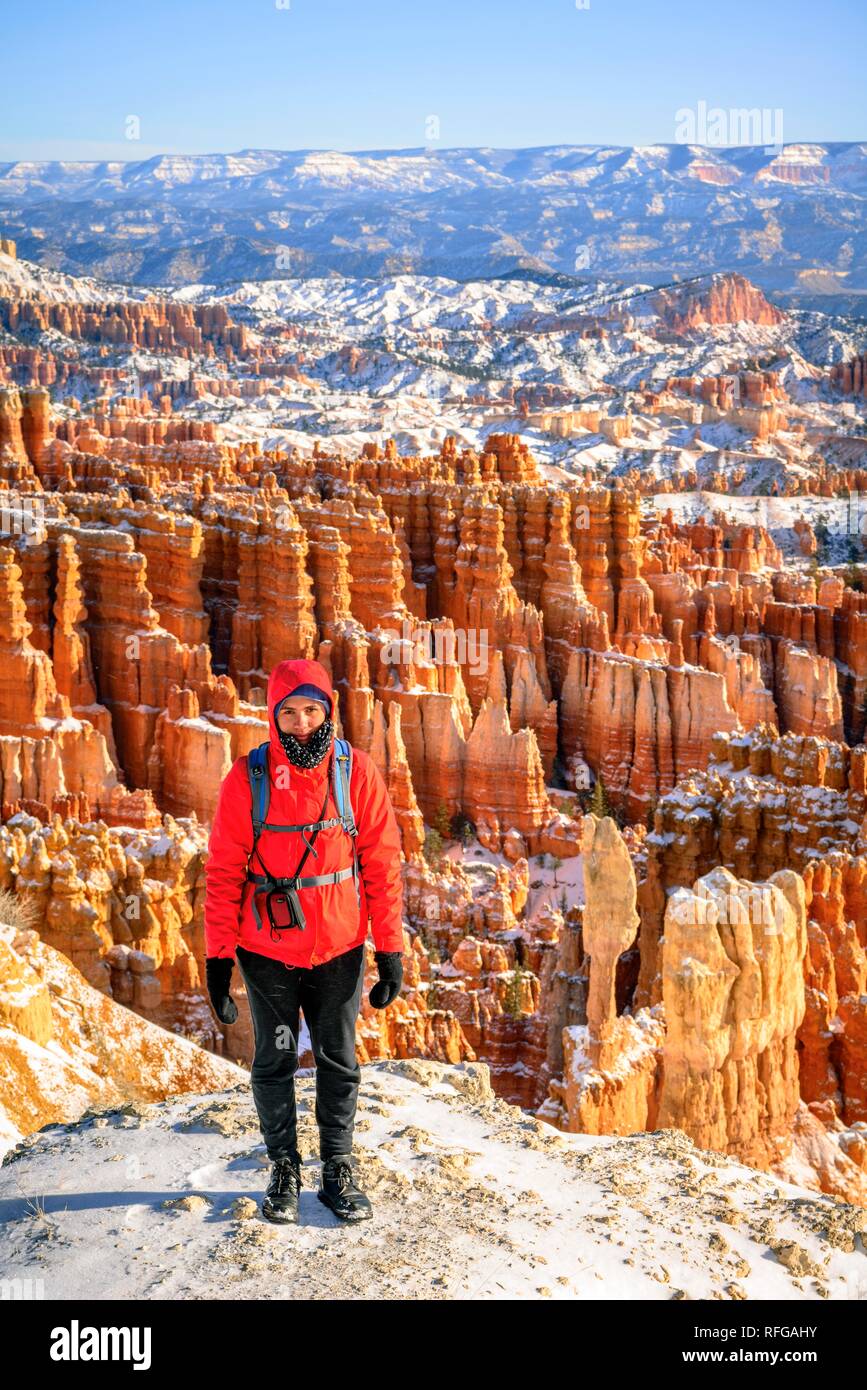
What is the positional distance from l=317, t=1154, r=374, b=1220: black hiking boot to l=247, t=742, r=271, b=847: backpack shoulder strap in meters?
1.87

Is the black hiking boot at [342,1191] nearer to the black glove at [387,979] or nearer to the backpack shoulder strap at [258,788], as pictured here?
the black glove at [387,979]

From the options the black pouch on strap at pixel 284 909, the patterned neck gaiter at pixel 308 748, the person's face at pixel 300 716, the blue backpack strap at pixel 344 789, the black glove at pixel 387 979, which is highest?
the person's face at pixel 300 716

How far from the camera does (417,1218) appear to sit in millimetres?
8109

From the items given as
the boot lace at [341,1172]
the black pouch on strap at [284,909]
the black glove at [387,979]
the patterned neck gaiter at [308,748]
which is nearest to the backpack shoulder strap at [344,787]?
the patterned neck gaiter at [308,748]

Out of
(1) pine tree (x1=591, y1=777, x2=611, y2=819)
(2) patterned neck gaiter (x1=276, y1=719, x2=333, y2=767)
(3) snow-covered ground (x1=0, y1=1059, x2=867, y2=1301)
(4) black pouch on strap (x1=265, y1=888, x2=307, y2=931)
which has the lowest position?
(1) pine tree (x1=591, y1=777, x2=611, y2=819)

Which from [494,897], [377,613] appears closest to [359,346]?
[377,613]

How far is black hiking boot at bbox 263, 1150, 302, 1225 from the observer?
7.85 meters

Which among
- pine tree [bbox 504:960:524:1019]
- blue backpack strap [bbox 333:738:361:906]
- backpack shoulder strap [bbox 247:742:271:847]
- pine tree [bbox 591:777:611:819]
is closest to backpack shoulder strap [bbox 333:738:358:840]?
blue backpack strap [bbox 333:738:361:906]

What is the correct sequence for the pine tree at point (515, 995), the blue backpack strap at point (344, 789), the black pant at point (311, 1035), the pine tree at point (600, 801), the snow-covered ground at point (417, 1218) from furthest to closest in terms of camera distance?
the pine tree at point (600, 801) < the pine tree at point (515, 995) < the black pant at point (311, 1035) < the blue backpack strap at point (344, 789) < the snow-covered ground at point (417, 1218)

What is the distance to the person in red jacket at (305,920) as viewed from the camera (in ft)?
25.6

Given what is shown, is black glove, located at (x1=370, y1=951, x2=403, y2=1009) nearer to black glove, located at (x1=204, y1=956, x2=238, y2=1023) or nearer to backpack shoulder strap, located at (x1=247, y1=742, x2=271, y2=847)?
black glove, located at (x1=204, y1=956, x2=238, y2=1023)

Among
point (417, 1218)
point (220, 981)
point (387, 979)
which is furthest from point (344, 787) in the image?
point (417, 1218)

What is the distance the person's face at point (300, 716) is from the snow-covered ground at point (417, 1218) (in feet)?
8.51
